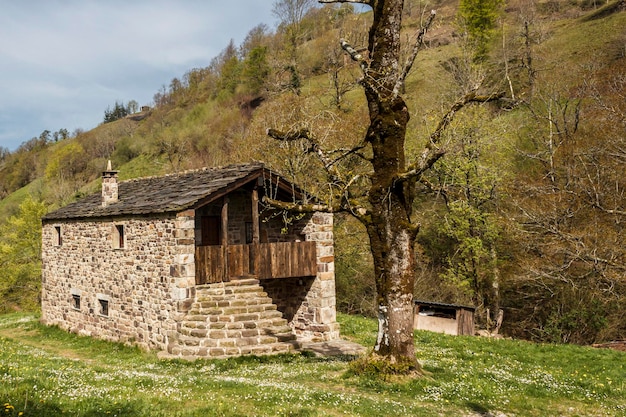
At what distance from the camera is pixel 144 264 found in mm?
15453

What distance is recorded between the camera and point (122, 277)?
54.6ft

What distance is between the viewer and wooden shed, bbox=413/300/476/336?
18.2 m

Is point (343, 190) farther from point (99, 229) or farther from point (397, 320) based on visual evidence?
point (99, 229)

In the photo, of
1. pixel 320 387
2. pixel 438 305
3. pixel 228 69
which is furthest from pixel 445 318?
pixel 228 69

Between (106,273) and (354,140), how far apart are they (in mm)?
14894

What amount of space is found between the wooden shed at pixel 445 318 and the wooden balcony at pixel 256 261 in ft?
17.4

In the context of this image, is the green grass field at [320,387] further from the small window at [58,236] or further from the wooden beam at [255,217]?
the small window at [58,236]

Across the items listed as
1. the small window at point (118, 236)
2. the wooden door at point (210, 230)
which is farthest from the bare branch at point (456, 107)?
the small window at point (118, 236)

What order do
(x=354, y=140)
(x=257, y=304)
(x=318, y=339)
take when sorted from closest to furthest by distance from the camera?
1. (x=257, y=304)
2. (x=318, y=339)
3. (x=354, y=140)

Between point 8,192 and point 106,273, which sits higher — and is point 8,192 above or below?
above

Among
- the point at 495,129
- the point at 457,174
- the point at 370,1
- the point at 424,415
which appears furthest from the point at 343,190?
the point at 495,129

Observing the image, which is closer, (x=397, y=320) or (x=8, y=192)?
(x=397, y=320)

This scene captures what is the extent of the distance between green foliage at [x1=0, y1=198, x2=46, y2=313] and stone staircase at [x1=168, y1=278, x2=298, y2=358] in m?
27.6

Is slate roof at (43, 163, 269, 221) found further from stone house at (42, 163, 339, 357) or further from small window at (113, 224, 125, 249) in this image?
small window at (113, 224, 125, 249)
